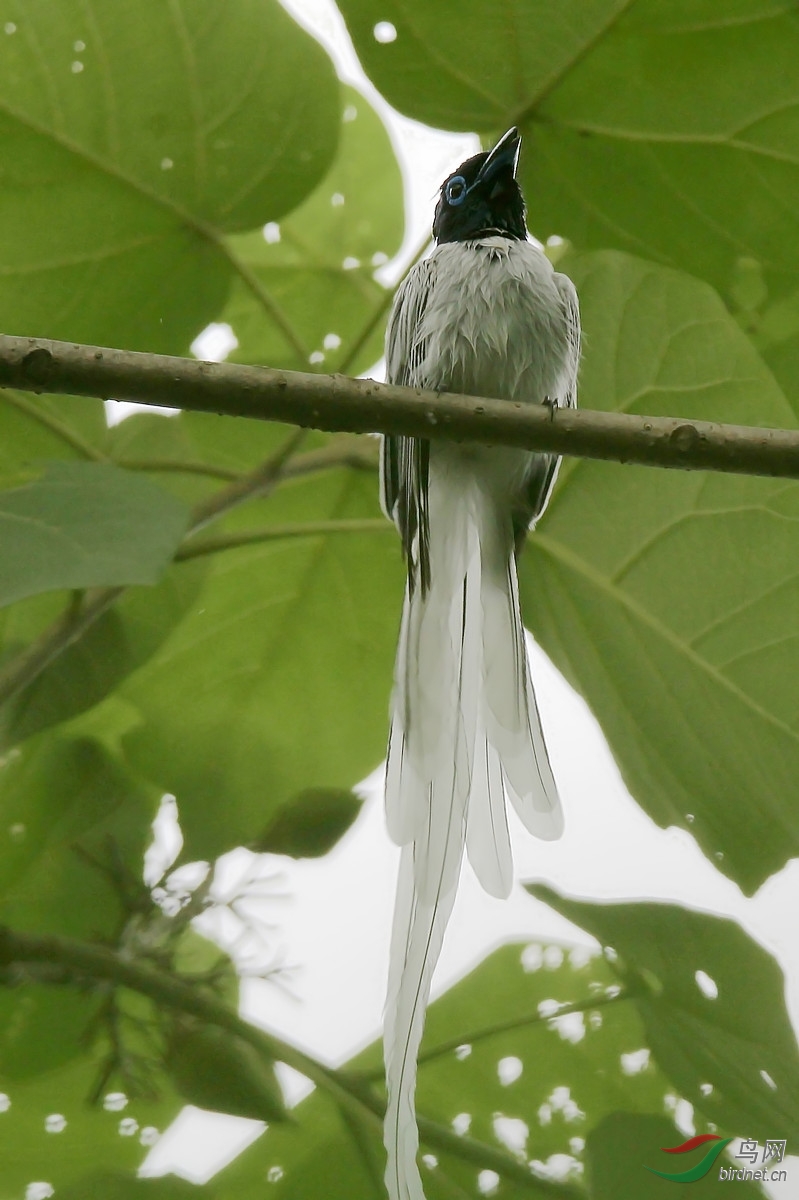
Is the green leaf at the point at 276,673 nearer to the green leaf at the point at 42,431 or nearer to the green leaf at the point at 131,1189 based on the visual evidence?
the green leaf at the point at 42,431

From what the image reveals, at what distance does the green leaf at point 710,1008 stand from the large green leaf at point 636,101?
690 mm

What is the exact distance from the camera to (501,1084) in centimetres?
111

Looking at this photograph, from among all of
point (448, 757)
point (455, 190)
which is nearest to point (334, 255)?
point (455, 190)

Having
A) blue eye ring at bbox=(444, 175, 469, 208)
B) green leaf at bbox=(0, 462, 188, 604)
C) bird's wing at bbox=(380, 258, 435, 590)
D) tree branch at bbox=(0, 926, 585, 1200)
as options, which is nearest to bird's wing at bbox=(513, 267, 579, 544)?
bird's wing at bbox=(380, 258, 435, 590)

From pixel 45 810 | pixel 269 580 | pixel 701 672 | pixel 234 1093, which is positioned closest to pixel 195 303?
pixel 269 580

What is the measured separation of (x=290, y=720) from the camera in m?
1.26

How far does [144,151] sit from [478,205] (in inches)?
19.4

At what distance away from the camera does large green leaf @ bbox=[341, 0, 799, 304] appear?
115 cm

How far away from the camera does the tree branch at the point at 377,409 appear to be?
830 mm

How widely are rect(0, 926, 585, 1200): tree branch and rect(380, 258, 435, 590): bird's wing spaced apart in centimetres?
48

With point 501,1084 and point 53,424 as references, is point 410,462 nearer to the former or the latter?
point 53,424

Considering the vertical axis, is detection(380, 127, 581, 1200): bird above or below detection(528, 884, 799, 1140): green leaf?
above

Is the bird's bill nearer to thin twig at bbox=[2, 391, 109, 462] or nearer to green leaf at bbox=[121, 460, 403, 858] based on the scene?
green leaf at bbox=[121, 460, 403, 858]

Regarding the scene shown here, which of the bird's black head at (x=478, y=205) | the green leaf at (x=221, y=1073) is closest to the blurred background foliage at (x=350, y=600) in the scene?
the green leaf at (x=221, y=1073)
